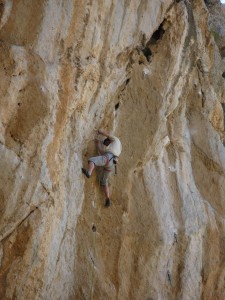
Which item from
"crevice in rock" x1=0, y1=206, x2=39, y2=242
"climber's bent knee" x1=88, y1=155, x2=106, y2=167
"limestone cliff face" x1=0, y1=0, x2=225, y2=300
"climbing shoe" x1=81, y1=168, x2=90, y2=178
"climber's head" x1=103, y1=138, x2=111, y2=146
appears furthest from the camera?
"climber's head" x1=103, y1=138, x2=111, y2=146

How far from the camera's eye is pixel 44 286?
26.2 feet

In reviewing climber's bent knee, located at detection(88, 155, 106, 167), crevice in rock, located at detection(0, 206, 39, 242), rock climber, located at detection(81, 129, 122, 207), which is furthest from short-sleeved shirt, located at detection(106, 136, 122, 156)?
crevice in rock, located at detection(0, 206, 39, 242)

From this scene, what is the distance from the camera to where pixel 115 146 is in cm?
946

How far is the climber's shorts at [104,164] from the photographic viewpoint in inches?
363

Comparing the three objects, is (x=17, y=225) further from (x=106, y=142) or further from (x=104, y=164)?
(x=106, y=142)

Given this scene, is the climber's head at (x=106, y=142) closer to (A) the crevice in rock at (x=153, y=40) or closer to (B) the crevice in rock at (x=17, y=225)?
(B) the crevice in rock at (x=17, y=225)

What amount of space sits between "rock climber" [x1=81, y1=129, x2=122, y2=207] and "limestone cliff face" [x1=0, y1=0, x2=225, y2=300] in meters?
0.17

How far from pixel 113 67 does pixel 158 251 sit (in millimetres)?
4158

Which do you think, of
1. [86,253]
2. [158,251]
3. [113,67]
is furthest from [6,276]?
[113,67]

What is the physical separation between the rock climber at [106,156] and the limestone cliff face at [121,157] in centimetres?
17

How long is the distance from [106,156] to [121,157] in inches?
35.6

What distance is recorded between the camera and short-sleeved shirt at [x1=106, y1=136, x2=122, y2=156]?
9.40 meters

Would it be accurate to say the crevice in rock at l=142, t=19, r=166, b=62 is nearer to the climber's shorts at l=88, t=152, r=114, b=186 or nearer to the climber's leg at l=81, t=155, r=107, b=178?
the climber's shorts at l=88, t=152, r=114, b=186

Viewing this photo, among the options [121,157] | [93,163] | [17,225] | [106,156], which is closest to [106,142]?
[106,156]
